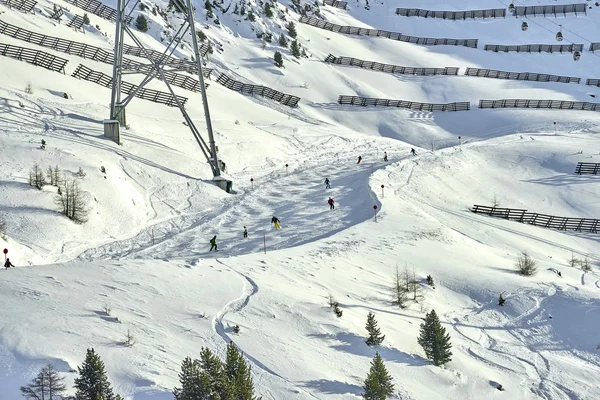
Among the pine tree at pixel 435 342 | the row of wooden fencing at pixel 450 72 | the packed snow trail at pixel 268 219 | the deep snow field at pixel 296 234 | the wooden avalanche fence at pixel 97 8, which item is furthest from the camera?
the row of wooden fencing at pixel 450 72

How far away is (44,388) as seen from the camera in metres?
15.0

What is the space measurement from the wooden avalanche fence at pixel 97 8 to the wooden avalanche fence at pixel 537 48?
45.9 m

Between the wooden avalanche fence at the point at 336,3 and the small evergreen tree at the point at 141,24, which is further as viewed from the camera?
the wooden avalanche fence at the point at 336,3

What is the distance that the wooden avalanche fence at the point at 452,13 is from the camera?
4183 inches

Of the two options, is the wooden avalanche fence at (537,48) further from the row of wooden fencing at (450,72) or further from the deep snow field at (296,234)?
the deep snow field at (296,234)

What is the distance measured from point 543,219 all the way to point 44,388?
38343 millimetres

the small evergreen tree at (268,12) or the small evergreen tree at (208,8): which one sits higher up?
the small evergreen tree at (268,12)

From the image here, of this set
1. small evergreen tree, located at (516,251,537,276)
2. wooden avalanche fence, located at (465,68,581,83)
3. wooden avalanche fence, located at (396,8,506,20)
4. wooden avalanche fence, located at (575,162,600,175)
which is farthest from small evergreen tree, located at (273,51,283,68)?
small evergreen tree, located at (516,251,537,276)

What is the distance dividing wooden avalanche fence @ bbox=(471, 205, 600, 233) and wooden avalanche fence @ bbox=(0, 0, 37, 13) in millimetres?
39997

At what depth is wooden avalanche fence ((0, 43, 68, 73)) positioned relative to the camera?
169ft

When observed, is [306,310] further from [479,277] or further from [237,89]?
[237,89]

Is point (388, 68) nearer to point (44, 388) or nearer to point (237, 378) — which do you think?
point (237, 378)

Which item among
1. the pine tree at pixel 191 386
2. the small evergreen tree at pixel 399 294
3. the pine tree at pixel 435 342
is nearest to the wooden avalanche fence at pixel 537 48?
the small evergreen tree at pixel 399 294

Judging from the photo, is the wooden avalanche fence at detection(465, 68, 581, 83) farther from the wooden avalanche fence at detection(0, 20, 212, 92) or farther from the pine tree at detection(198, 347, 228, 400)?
the pine tree at detection(198, 347, 228, 400)
